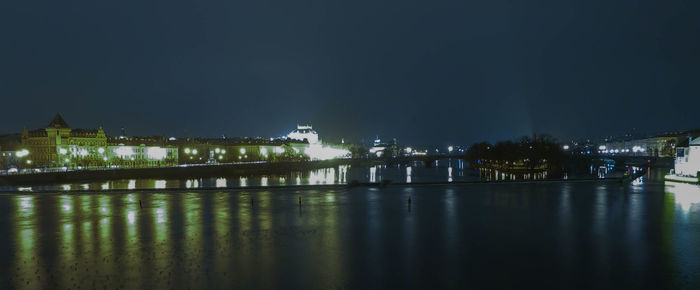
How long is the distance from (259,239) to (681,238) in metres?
14.1

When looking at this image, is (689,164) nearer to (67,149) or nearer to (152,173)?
(152,173)

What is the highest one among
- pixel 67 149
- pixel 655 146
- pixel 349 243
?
pixel 67 149


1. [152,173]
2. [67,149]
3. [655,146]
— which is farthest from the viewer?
[655,146]

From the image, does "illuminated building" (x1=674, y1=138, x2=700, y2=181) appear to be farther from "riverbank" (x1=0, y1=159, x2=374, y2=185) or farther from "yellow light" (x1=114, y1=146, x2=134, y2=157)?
"yellow light" (x1=114, y1=146, x2=134, y2=157)

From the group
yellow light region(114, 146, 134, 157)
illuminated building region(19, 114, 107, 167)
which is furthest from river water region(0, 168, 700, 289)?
yellow light region(114, 146, 134, 157)

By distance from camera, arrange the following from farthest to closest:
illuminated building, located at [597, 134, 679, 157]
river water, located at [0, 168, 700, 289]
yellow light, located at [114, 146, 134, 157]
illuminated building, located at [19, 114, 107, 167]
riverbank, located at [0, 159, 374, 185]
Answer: illuminated building, located at [597, 134, 679, 157] < yellow light, located at [114, 146, 134, 157] < illuminated building, located at [19, 114, 107, 167] < riverbank, located at [0, 159, 374, 185] < river water, located at [0, 168, 700, 289]

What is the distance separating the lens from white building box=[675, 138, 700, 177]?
131 feet

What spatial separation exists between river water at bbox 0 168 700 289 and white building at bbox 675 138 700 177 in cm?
1566

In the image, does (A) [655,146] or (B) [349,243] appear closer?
(B) [349,243]

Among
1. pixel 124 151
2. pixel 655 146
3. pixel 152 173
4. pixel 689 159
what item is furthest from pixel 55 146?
pixel 655 146

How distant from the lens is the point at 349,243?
15.1 meters

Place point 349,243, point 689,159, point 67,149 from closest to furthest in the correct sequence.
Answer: point 349,243, point 689,159, point 67,149

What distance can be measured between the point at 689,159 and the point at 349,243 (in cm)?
3971

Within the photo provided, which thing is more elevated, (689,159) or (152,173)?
(689,159)
